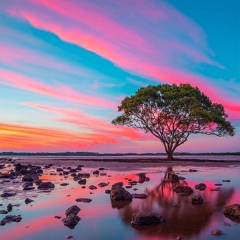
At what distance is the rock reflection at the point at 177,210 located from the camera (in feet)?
30.6

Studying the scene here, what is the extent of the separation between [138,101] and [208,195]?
45144 mm

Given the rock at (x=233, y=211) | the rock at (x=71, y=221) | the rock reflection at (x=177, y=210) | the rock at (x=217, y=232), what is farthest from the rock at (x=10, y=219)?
the rock at (x=233, y=211)

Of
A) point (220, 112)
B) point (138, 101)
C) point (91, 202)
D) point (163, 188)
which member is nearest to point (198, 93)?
point (220, 112)

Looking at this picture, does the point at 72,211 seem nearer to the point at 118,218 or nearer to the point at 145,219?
the point at 118,218

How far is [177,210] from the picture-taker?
1217 centimetres

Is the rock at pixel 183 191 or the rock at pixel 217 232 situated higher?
the rock at pixel 183 191

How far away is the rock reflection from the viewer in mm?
9320

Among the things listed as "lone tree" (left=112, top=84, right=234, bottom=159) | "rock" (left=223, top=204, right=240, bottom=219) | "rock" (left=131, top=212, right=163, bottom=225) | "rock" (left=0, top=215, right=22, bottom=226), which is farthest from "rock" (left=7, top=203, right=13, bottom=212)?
"lone tree" (left=112, top=84, right=234, bottom=159)

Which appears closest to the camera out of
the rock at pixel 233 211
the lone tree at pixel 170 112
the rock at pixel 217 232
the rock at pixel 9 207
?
the rock at pixel 217 232

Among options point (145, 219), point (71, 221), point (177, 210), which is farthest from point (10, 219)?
point (177, 210)

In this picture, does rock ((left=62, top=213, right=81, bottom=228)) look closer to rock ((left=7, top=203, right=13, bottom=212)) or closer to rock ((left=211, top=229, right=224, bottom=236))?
rock ((left=7, top=203, right=13, bottom=212))

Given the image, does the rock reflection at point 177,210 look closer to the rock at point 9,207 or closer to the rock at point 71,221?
the rock at point 71,221

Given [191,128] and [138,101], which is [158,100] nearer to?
[138,101]

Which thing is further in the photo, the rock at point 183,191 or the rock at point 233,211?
the rock at point 183,191
